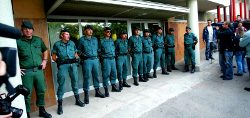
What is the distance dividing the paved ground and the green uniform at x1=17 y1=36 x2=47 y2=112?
63 cm

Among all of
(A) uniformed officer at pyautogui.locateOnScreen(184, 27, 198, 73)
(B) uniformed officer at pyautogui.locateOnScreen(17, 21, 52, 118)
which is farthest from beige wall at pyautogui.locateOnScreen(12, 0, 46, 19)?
(A) uniformed officer at pyautogui.locateOnScreen(184, 27, 198, 73)

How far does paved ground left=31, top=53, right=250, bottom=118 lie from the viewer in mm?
5051

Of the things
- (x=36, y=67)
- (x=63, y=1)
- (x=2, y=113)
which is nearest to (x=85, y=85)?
(x=36, y=67)

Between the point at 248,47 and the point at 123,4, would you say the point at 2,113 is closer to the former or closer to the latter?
the point at 123,4

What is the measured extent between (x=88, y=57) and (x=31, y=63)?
1428 mm

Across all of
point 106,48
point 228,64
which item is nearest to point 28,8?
point 106,48

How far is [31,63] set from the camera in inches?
191

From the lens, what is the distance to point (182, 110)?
5.25 metres

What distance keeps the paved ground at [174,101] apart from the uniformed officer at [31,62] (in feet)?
1.91

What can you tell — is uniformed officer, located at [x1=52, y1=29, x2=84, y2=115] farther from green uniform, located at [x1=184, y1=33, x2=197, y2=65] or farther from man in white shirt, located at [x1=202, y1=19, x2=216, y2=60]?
man in white shirt, located at [x1=202, y1=19, x2=216, y2=60]

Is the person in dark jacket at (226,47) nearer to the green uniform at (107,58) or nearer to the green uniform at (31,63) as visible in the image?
the green uniform at (107,58)

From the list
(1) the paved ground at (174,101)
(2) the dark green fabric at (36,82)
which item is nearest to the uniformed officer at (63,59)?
(2) the dark green fabric at (36,82)

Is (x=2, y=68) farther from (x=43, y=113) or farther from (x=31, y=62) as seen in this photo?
(x=43, y=113)

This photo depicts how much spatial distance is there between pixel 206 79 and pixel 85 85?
13.8 ft
